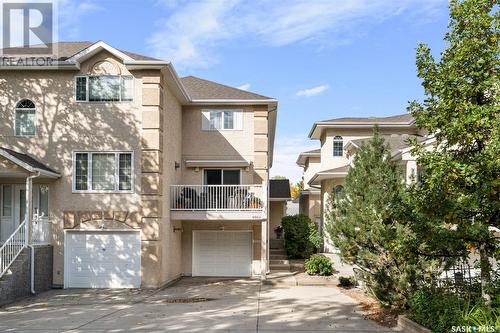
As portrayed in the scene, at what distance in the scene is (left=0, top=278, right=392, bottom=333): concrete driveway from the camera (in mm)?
10961

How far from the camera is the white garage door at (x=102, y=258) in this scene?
683 inches

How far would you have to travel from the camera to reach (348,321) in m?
11.6

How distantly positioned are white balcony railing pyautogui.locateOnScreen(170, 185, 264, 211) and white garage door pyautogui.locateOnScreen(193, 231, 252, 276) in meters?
2.05

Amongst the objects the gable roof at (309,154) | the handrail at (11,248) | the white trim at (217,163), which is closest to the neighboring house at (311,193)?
the gable roof at (309,154)

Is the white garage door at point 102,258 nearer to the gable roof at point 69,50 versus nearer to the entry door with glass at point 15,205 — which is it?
the entry door with glass at point 15,205

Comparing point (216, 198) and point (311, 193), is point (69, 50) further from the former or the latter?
point (311, 193)

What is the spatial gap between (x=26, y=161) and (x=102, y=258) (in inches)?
168

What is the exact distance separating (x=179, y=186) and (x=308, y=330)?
10.2m

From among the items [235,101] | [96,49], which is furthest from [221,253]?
[96,49]

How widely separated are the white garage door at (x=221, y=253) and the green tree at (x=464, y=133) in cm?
1292

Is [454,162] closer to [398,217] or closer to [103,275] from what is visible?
[398,217]

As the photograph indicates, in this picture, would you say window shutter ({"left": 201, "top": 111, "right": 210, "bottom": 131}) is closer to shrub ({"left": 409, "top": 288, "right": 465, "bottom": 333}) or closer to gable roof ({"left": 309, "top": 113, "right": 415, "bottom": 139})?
gable roof ({"left": 309, "top": 113, "right": 415, "bottom": 139})

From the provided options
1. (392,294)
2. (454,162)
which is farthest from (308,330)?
(454,162)

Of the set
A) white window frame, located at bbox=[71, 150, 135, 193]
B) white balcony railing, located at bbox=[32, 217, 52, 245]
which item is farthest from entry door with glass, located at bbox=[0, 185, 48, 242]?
white window frame, located at bbox=[71, 150, 135, 193]
